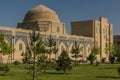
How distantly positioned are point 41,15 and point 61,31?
514cm

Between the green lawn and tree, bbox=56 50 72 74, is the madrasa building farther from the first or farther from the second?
the green lawn

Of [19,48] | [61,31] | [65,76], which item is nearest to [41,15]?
[61,31]

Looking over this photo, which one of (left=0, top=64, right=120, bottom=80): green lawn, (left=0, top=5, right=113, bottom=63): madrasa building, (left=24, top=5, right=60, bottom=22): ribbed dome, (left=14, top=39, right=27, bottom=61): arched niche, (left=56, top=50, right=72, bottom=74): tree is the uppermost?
(left=24, top=5, right=60, bottom=22): ribbed dome

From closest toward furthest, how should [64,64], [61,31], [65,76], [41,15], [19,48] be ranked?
[65,76], [64,64], [19,48], [41,15], [61,31]

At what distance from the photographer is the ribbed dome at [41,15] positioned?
191 ft

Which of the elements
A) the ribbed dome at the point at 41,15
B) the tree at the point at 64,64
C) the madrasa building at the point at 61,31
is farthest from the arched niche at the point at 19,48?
the tree at the point at 64,64

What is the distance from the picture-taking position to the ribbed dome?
58.2 meters

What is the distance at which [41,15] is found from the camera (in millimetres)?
58625

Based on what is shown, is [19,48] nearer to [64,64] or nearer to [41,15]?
[41,15]

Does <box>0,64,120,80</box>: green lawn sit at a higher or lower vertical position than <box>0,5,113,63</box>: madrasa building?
lower

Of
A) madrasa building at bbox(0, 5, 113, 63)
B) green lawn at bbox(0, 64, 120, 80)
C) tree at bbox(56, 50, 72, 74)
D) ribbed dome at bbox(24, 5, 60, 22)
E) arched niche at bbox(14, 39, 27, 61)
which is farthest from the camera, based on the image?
ribbed dome at bbox(24, 5, 60, 22)

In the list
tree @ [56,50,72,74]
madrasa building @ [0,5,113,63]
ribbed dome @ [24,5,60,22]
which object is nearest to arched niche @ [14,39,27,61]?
madrasa building @ [0,5,113,63]

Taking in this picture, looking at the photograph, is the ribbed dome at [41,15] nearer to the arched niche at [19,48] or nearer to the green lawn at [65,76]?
the arched niche at [19,48]

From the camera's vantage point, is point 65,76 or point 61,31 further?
point 61,31
